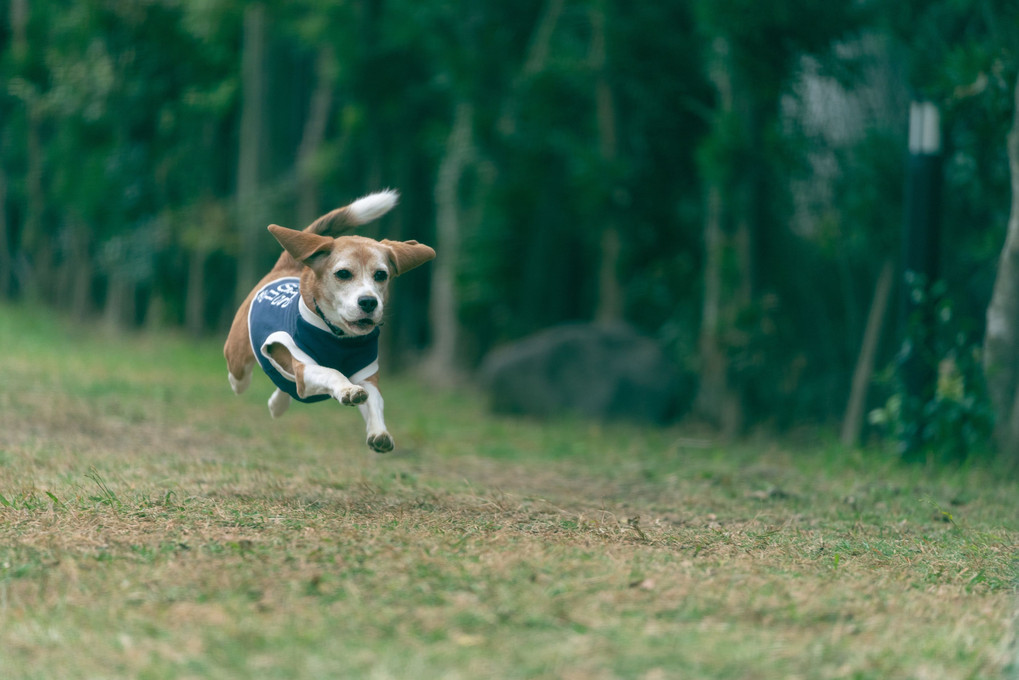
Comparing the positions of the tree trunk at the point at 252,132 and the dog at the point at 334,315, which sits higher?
the tree trunk at the point at 252,132

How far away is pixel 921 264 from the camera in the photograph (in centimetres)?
856

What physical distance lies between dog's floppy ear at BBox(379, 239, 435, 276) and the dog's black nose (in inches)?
15.3

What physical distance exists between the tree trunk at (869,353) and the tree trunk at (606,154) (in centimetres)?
287

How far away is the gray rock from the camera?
1094 centimetres

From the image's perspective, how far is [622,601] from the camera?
156 inches

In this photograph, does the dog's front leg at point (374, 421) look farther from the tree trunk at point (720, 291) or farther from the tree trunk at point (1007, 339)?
the tree trunk at point (720, 291)

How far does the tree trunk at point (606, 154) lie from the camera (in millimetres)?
11711

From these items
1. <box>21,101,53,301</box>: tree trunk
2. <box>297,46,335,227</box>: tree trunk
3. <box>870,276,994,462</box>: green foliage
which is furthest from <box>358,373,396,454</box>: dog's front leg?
<box>21,101,53,301</box>: tree trunk

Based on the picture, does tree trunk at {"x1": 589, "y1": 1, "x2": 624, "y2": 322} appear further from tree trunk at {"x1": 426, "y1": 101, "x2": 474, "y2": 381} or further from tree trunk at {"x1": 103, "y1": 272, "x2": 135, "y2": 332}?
tree trunk at {"x1": 103, "y1": 272, "x2": 135, "y2": 332}

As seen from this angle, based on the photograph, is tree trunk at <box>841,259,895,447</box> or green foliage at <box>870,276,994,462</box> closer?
green foliage at <box>870,276,994,462</box>

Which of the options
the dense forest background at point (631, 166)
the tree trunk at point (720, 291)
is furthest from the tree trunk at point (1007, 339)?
the tree trunk at point (720, 291)

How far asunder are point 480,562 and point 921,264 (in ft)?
17.4

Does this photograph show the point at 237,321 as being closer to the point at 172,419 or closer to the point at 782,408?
the point at 172,419

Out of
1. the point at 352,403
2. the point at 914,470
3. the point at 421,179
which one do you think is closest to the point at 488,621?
the point at 352,403
